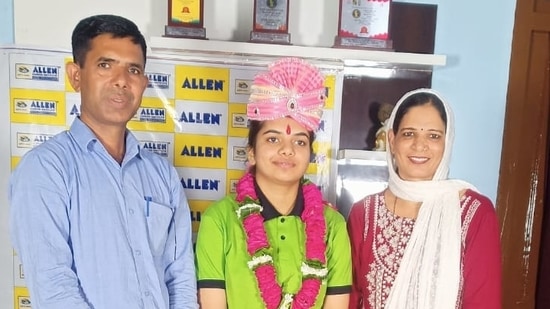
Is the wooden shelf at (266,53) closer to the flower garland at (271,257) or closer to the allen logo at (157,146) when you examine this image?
the allen logo at (157,146)

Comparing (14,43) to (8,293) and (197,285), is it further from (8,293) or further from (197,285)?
(197,285)

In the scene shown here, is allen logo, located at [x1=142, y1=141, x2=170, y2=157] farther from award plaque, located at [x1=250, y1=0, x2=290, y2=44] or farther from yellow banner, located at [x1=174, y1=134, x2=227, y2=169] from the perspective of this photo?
award plaque, located at [x1=250, y1=0, x2=290, y2=44]

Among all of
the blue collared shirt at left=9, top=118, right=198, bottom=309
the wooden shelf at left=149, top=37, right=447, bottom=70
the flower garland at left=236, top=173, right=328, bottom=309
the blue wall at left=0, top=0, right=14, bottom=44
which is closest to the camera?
the blue collared shirt at left=9, top=118, right=198, bottom=309

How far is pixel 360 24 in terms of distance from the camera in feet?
6.79

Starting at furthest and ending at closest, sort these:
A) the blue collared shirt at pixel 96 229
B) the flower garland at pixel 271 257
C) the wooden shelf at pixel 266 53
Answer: the wooden shelf at pixel 266 53 → the flower garland at pixel 271 257 → the blue collared shirt at pixel 96 229

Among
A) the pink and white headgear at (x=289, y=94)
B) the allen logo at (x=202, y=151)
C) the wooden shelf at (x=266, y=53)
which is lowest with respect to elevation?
the allen logo at (x=202, y=151)

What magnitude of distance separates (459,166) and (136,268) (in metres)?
1.60

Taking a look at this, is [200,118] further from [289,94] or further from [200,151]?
[289,94]

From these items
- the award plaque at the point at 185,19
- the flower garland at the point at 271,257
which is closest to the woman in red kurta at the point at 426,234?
the flower garland at the point at 271,257

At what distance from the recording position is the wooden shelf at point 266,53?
199cm

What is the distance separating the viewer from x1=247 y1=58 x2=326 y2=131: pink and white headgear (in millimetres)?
1491

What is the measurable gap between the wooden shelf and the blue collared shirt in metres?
0.66

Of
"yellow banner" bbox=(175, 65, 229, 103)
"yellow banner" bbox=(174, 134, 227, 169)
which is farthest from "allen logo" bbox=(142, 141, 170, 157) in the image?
"yellow banner" bbox=(175, 65, 229, 103)

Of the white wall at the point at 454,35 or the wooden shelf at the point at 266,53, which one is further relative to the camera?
the white wall at the point at 454,35
